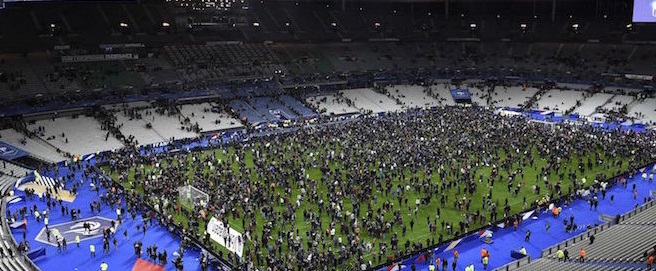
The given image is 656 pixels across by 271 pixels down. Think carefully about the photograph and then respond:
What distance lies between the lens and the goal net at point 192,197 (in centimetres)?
3259

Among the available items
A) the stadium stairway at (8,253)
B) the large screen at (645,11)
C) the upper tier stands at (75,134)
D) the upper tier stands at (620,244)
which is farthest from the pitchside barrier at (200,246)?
the large screen at (645,11)

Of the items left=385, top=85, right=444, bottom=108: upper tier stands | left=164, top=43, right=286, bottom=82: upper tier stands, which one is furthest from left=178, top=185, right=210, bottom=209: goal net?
left=385, top=85, right=444, bottom=108: upper tier stands

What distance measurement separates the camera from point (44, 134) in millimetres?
48312

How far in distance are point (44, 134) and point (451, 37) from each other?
182 ft

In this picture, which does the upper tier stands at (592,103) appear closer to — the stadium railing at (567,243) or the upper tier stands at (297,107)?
the upper tier stands at (297,107)

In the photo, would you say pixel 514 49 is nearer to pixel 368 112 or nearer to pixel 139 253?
pixel 368 112

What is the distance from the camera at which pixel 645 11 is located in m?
57.6

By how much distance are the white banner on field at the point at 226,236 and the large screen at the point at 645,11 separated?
49960mm

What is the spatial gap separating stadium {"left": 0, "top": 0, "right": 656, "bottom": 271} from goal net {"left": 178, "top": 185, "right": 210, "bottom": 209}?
169 mm

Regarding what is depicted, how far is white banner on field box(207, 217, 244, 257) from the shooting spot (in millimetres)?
26312

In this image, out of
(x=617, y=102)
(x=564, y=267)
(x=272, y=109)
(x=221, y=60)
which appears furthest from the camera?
(x=221, y=60)

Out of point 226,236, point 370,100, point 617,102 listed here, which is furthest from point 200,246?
point 617,102

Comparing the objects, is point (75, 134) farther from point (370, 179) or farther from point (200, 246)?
point (370, 179)

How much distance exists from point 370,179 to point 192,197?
11.2m
